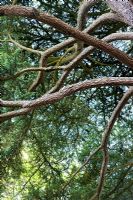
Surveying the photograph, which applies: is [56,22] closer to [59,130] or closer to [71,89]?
[71,89]

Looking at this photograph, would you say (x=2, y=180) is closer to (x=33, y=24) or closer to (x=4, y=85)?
(x=4, y=85)

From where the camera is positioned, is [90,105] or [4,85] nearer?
[4,85]

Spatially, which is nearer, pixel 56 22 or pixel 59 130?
pixel 56 22

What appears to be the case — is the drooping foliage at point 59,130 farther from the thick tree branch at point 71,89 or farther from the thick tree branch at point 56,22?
the thick tree branch at point 56,22

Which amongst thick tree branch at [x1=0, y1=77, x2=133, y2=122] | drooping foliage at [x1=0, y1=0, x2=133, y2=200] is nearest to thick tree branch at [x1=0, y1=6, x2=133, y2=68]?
thick tree branch at [x1=0, y1=77, x2=133, y2=122]

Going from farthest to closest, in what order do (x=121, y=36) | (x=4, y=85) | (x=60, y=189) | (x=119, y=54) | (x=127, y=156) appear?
(x=127, y=156)
(x=60, y=189)
(x=4, y=85)
(x=121, y=36)
(x=119, y=54)

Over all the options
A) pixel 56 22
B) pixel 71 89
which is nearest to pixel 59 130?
pixel 71 89

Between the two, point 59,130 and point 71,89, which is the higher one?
point 59,130

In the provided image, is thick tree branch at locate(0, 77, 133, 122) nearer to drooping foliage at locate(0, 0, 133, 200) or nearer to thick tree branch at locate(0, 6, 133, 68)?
thick tree branch at locate(0, 6, 133, 68)

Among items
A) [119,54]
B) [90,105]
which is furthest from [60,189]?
[119,54]

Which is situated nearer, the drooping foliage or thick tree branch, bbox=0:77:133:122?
thick tree branch, bbox=0:77:133:122

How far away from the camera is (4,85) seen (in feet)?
9.78

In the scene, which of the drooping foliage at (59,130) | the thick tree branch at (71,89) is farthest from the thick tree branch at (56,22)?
the drooping foliage at (59,130)

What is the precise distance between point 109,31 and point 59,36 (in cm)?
43
